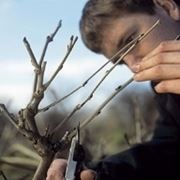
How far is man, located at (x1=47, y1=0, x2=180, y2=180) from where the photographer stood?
1.40m

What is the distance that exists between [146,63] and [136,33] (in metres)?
0.96

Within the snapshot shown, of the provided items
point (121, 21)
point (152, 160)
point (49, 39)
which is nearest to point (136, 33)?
point (121, 21)

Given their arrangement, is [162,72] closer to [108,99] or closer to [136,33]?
[108,99]

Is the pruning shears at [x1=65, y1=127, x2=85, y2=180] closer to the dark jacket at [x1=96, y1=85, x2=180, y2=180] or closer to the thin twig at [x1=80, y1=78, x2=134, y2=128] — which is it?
the thin twig at [x1=80, y1=78, x2=134, y2=128]

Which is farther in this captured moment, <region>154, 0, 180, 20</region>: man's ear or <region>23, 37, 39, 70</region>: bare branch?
<region>154, 0, 180, 20</region>: man's ear

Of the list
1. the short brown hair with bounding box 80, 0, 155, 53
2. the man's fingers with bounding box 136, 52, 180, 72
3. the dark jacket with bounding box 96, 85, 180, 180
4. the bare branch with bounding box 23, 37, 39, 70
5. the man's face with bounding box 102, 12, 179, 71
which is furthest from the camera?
the short brown hair with bounding box 80, 0, 155, 53

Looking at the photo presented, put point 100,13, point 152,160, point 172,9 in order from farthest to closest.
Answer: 1. point 100,13
2. point 172,9
3. point 152,160

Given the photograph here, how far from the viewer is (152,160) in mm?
1827

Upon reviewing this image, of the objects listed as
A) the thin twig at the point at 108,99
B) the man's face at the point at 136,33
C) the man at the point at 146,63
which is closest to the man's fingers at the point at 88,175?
the man at the point at 146,63

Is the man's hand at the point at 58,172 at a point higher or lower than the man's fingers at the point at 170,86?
lower

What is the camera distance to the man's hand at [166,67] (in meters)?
1.37

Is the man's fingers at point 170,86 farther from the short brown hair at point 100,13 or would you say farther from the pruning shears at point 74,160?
the short brown hair at point 100,13

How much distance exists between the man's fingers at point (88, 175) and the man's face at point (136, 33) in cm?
68

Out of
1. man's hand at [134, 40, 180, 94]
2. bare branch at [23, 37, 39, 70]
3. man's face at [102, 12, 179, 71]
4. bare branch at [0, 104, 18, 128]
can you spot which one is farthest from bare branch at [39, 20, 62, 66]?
man's face at [102, 12, 179, 71]
